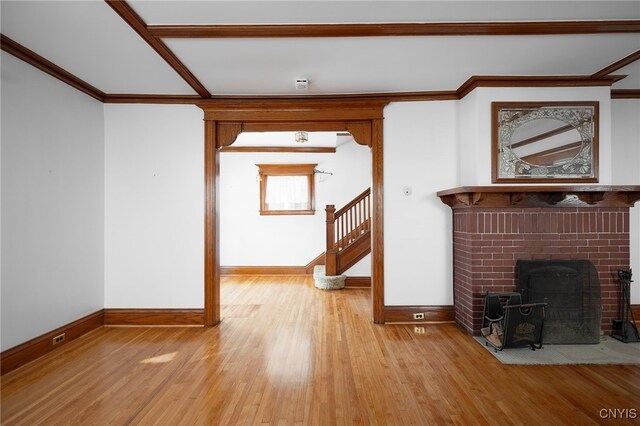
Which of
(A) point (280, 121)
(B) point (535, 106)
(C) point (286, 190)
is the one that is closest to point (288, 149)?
(C) point (286, 190)

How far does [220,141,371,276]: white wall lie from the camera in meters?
7.16

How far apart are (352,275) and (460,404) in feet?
12.8

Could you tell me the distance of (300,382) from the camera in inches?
99.7

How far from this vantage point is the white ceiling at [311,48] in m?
2.30

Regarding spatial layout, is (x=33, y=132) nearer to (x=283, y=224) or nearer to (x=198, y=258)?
(x=198, y=258)

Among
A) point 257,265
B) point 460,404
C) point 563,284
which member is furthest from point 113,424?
point 257,265

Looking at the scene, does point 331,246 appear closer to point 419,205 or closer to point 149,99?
point 419,205

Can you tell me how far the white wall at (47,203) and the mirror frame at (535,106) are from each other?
452 cm

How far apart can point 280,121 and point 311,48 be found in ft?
4.36

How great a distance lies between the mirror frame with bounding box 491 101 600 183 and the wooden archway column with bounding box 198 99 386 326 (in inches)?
47.9

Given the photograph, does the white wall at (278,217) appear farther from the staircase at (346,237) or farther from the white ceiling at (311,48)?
Result: the white ceiling at (311,48)

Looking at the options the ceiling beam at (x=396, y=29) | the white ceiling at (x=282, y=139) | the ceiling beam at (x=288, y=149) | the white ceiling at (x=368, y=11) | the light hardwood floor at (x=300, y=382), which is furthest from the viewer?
the ceiling beam at (x=288, y=149)

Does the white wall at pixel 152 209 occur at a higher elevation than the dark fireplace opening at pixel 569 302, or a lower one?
higher

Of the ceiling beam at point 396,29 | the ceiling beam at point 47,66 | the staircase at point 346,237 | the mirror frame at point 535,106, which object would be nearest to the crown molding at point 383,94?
the ceiling beam at point 47,66
